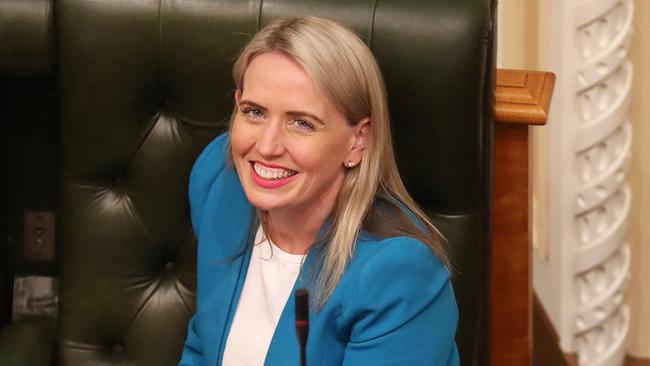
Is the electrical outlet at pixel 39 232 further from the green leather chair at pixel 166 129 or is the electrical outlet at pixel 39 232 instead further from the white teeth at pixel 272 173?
the white teeth at pixel 272 173

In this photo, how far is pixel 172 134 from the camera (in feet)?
6.01

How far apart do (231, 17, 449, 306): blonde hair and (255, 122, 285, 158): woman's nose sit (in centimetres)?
8

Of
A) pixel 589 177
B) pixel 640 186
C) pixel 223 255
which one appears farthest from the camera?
pixel 640 186

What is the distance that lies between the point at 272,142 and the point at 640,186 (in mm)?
1362

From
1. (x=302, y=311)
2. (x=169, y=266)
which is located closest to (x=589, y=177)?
(x=169, y=266)

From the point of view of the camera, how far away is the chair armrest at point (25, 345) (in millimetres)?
1938

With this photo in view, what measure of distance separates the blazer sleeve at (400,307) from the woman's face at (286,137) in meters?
0.13

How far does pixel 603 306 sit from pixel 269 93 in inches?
52.5

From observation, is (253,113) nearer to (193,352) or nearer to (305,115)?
(305,115)

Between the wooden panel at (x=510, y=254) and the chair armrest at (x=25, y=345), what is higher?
the wooden panel at (x=510, y=254)

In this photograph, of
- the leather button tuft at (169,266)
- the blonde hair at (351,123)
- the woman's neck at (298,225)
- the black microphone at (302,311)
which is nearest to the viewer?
the black microphone at (302,311)

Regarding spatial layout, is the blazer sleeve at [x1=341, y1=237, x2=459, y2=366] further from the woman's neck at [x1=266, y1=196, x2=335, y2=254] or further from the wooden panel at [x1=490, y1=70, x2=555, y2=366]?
the wooden panel at [x1=490, y1=70, x2=555, y2=366]

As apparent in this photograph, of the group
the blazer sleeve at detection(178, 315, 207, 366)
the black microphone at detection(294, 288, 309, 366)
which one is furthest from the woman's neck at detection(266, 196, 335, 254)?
the black microphone at detection(294, 288, 309, 366)

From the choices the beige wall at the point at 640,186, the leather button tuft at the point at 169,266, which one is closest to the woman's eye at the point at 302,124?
the leather button tuft at the point at 169,266
